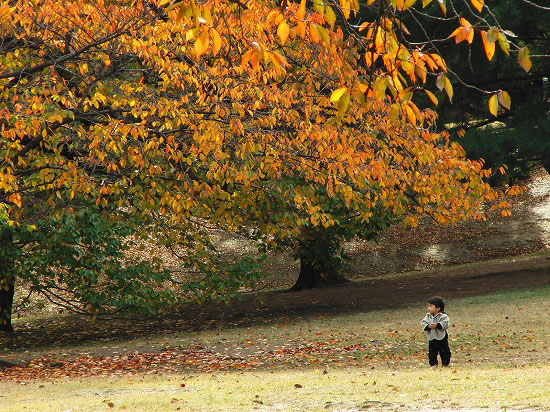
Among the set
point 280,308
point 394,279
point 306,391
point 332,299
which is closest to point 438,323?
point 306,391

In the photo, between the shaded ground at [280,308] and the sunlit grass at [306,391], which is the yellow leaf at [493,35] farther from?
the shaded ground at [280,308]

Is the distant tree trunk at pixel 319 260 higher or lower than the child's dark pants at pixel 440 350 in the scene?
higher

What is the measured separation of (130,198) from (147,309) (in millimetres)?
2698

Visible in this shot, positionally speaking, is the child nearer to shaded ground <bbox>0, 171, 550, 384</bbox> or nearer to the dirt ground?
shaded ground <bbox>0, 171, 550, 384</bbox>

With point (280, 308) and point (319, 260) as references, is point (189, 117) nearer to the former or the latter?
point (280, 308)

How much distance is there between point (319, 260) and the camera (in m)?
24.9

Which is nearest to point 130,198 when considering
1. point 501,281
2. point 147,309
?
point 147,309

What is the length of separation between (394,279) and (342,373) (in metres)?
18.0

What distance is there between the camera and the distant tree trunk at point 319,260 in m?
22.1

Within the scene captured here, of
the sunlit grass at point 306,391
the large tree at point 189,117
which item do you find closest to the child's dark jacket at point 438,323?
the sunlit grass at point 306,391

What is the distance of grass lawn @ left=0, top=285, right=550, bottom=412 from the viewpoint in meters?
8.02

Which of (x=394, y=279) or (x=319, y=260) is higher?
(x=319, y=260)

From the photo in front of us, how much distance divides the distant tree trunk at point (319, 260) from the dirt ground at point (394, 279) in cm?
58

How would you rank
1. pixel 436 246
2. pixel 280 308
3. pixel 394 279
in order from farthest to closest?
1. pixel 436 246
2. pixel 394 279
3. pixel 280 308
